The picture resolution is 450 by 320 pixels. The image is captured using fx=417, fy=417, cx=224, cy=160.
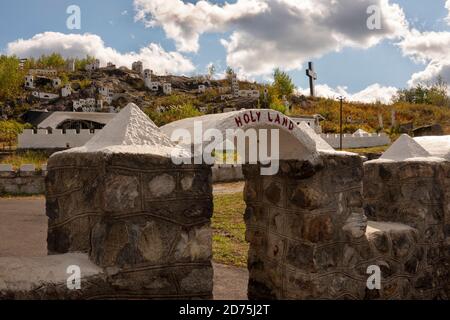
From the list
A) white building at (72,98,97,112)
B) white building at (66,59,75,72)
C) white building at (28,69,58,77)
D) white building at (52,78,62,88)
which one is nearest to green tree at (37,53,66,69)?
white building at (66,59,75,72)

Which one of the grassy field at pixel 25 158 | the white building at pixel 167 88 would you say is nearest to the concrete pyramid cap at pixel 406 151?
the grassy field at pixel 25 158

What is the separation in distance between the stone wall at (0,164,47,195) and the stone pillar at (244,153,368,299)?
13.2 metres

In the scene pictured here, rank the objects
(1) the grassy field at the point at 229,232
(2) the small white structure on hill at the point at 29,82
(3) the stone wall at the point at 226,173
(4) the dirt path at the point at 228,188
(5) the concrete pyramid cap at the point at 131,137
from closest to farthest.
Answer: (5) the concrete pyramid cap at the point at 131,137
(1) the grassy field at the point at 229,232
(4) the dirt path at the point at 228,188
(3) the stone wall at the point at 226,173
(2) the small white structure on hill at the point at 29,82

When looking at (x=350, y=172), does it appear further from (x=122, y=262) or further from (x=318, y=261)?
(x=122, y=262)

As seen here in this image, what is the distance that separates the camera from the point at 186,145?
3.51 metres

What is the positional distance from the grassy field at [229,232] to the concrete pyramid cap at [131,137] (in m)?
4.41

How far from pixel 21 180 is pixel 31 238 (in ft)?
24.8

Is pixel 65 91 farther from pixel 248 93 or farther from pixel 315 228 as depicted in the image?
pixel 315 228

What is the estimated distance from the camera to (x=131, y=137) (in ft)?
11.1

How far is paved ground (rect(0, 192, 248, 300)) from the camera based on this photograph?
607 centimetres

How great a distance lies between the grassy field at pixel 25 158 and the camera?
66.0ft

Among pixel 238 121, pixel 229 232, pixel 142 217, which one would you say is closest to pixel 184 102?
pixel 229 232

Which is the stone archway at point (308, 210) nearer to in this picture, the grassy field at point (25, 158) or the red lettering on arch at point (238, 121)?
the red lettering on arch at point (238, 121)

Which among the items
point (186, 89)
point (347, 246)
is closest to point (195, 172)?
point (347, 246)
